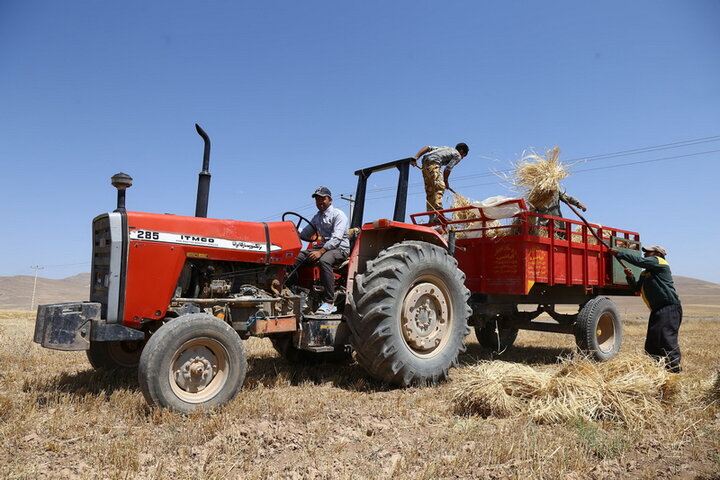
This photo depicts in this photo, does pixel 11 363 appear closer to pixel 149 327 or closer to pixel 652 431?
pixel 149 327

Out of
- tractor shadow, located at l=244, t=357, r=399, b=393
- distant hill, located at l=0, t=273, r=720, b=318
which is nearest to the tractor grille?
tractor shadow, located at l=244, t=357, r=399, b=393

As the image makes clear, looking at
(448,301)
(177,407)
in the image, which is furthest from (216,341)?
(448,301)

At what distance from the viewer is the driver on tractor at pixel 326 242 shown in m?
5.17

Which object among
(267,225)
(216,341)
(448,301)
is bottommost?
(216,341)

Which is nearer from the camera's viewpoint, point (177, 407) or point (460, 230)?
point (177, 407)

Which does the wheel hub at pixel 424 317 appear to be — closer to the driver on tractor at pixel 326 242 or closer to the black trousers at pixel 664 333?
the driver on tractor at pixel 326 242

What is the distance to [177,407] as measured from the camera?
3697 mm

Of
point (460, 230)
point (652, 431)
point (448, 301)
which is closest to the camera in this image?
point (652, 431)

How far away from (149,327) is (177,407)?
103cm

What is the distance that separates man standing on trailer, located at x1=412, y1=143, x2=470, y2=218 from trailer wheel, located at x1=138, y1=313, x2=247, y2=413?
3361 mm

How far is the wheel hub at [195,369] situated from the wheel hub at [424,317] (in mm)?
1840

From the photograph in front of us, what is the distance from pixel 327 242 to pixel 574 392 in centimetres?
266

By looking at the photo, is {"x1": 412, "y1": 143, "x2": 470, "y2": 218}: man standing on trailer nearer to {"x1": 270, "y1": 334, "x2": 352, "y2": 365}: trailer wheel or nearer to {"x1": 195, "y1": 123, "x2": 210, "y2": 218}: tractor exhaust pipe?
{"x1": 270, "y1": 334, "x2": 352, "y2": 365}: trailer wheel

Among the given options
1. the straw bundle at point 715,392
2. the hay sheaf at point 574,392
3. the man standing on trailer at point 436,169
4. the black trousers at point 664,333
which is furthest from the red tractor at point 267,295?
the straw bundle at point 715,392
